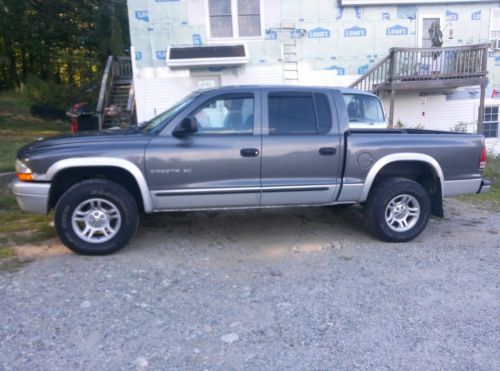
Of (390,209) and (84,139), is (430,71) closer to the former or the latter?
(390,209)

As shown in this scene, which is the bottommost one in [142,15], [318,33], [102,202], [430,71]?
[102,202]

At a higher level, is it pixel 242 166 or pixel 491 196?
pixel 242 166

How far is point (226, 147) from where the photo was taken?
513cm

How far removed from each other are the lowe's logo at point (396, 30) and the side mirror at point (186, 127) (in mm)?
11353

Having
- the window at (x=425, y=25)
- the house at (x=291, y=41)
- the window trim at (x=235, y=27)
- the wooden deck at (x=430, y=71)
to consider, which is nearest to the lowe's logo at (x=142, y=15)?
the house at (x=291, y=41)

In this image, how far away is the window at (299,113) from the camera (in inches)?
212

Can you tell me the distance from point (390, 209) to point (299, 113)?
5.27 ft

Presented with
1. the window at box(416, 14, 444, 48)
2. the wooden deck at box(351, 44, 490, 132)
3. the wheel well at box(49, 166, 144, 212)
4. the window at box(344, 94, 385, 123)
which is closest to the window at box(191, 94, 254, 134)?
the wheel well at box(49, 166, 144, 212)

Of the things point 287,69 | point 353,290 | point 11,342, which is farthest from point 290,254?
point 287,69

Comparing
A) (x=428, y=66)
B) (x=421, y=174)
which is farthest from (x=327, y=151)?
(x=428, y=66)

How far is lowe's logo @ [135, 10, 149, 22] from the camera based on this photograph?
13.7 metres

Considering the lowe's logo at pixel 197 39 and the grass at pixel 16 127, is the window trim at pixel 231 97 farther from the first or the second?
the lowe's logo at pixel 197 39

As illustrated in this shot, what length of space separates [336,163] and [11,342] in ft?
12.0

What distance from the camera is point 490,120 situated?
52.6 ft
